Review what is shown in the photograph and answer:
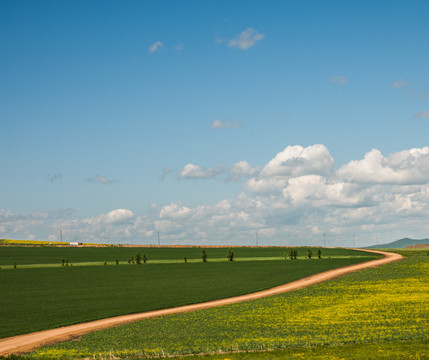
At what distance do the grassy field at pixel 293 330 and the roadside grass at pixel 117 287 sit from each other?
9.62 meters

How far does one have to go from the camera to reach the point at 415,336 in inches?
1198

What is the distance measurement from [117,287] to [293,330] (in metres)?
40.2

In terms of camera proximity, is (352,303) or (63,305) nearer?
(352,303)

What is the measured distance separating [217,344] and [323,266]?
218 ft

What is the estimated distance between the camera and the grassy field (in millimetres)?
28031

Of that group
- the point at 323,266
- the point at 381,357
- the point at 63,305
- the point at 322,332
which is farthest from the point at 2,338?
the point at 323,266

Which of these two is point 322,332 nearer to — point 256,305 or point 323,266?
point 256,305

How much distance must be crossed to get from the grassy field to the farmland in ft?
31.5

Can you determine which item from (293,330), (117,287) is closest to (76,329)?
(293,330)

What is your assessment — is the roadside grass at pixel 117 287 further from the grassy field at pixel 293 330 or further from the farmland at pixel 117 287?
the grassy field at pixel 293 330

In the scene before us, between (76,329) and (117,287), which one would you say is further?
(117,287)

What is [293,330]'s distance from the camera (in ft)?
119

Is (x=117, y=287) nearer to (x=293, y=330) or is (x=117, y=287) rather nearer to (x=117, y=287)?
(x=117, y=287)

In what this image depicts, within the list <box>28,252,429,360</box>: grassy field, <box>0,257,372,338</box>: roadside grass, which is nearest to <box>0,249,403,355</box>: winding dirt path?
<box>0,257,372,338</box>: roadside grass
